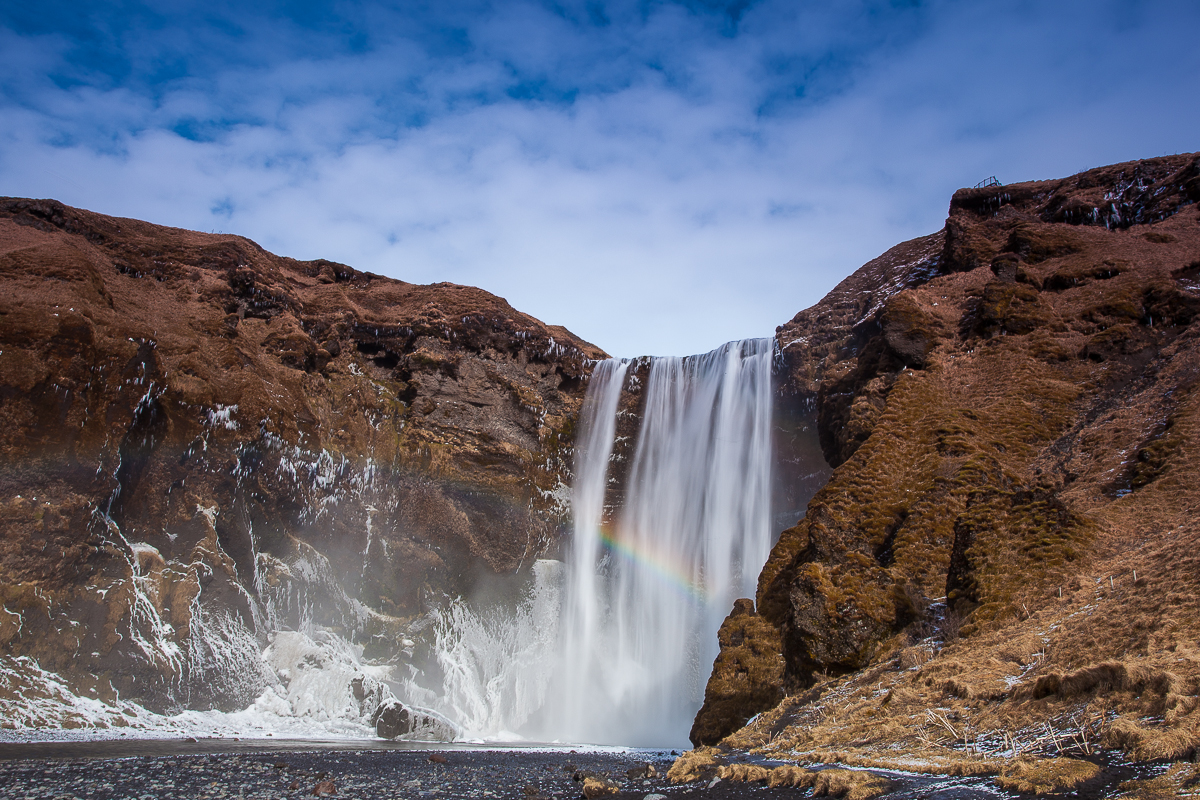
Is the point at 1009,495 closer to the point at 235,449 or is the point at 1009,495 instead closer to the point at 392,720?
the point at 392,720

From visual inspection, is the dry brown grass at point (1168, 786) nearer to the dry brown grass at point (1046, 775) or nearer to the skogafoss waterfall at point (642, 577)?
the dry brown grass at point (1046, 775)

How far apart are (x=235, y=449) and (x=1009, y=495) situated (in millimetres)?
30273

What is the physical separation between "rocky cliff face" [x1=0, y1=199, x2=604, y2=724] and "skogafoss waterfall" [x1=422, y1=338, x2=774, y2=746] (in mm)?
2989

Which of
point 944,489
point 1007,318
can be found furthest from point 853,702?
point 1007,318

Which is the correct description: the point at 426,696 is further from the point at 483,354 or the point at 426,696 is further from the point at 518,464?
the point at 483,354

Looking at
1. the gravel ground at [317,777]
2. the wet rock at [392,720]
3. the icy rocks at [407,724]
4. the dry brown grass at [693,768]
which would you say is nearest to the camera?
the gravel ground at [317,777]

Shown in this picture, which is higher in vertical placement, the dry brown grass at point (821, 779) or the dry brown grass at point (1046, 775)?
the dry brown grass at point (1046, 775)

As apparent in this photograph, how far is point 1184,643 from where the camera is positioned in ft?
30.5

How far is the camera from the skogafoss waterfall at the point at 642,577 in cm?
3541

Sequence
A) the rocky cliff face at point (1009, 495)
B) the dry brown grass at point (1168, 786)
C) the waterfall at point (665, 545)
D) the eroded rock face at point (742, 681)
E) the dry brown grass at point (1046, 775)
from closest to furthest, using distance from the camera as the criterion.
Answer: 1. the dry brown grass at point (1168, 786)
2. the dry brown grass at point (1046, 775)
3. the rocky cliff face at point (1009, 495)
4. the eroded rock face at point (742, 681)
5. the waterfall at point (665, 545)

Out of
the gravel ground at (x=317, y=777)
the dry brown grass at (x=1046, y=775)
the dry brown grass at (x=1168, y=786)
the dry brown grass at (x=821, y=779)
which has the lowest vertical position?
the gravel ground at (x=317, y=777)

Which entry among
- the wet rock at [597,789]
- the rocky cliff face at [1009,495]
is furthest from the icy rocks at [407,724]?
the wet rock at [597,789]

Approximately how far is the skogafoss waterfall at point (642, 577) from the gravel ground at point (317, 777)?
57.0 feet

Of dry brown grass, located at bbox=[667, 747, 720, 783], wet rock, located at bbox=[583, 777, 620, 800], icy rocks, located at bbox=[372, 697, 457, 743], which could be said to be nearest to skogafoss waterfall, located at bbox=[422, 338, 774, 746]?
icy rocks, located at bbox=[372, 697, 457, 743]
